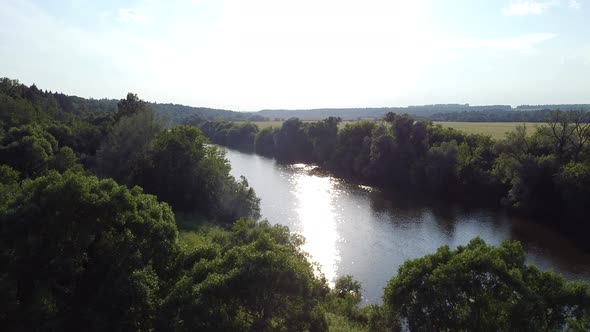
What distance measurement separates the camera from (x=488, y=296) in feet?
53.9

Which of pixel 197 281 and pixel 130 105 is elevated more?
pixel 130 105

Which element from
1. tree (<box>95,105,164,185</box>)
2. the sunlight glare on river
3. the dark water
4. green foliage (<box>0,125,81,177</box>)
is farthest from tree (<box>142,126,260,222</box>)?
green foliage (<box>0,125,81,177</box>)

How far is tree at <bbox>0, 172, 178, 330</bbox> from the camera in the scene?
14.8 meters

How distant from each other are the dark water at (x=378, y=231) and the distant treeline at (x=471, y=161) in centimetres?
517

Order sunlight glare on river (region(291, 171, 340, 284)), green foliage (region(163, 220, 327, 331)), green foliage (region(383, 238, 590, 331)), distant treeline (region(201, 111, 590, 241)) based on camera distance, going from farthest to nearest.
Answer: distant treeline (region(201, 111, 590, 241)) → sunlight glare on river (region(291, 171, 340, 284)) → green foliage (region(383, 238, 590, 331)) → green foliage (region(163, 220, 327, 331))

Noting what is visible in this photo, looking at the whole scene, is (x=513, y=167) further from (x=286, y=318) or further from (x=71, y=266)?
(x=71, y=266)

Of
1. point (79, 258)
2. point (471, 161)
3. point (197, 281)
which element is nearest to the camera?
point (197, 281)

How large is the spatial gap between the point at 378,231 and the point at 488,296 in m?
26.1

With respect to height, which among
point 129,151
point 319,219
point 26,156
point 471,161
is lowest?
point 319,219

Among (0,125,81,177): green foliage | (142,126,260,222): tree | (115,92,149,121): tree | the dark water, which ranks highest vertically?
(115,92,149,121): tree

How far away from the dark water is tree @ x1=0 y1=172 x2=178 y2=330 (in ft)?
55.0

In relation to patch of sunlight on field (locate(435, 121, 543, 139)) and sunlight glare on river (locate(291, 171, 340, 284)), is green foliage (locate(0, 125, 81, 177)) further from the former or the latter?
patch of sunlight on field (locate(435, 121, 543, 139))

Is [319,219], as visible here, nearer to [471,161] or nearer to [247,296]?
[471,161]

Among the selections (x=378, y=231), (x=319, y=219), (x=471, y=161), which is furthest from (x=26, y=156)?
(x=471, y=161)
